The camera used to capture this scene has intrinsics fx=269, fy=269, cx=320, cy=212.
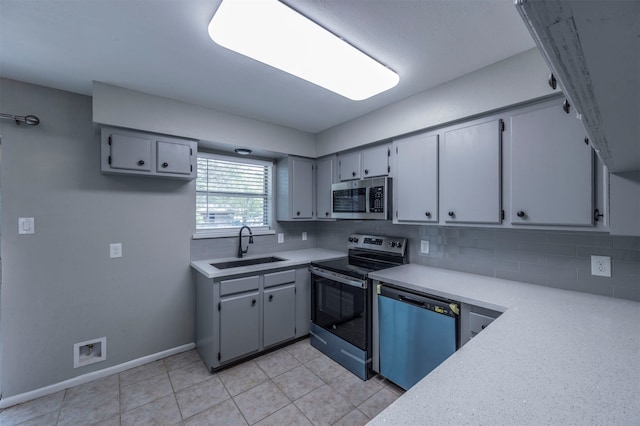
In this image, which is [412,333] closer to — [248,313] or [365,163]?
[248,313]

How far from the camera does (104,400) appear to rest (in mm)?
2074

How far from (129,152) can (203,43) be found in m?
1.22

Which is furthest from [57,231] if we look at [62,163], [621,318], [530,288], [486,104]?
[621,318]

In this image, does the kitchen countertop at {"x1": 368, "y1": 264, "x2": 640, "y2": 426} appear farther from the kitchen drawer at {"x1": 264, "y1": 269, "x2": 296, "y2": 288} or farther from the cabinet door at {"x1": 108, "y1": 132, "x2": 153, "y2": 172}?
the cabinet door at {"x1": 108, "y1": 132, "x2": 153, "y2": 172}

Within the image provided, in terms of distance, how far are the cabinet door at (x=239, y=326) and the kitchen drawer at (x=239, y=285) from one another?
0.06 m

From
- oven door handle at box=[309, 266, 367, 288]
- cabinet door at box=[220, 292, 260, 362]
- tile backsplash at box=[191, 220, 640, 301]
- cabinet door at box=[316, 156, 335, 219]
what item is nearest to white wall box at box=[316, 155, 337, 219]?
cabinet door at box=[316, 156, 335, 219]

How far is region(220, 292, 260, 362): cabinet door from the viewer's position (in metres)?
2.42

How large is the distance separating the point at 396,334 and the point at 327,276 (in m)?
0.85

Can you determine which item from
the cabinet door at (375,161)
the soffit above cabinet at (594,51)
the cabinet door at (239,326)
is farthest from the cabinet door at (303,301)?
the soffit above cabinet at (594,51)

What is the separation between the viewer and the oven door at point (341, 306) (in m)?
2.31

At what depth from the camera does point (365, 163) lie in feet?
9.53

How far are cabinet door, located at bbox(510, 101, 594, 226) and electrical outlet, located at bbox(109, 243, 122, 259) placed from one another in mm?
3253

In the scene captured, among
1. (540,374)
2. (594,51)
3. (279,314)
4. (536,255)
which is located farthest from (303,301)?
(594,51)

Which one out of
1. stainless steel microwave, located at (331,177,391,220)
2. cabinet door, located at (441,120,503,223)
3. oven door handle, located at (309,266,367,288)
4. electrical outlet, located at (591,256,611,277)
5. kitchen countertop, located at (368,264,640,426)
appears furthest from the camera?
stainless steel microwave, located at (331,177,391,220)
